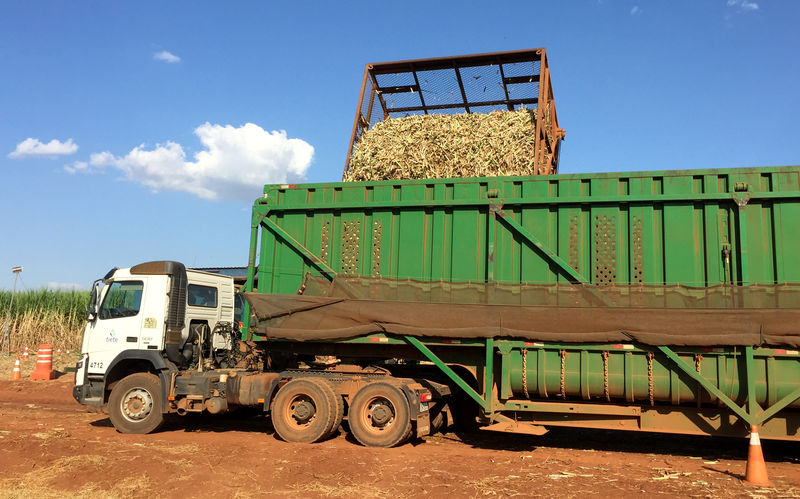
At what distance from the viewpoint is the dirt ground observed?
20.0 ft

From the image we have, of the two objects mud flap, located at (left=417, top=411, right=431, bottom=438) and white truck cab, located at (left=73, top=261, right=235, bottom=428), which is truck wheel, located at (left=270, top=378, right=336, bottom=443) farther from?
white truck cab, located at (left=73, top=261, right=235, bottom=428)

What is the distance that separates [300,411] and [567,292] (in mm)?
4260

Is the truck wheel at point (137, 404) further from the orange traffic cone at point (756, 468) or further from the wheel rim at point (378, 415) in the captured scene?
the orange traffic cone at point (756, 468)

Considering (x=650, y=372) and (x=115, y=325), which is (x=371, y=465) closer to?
(x=650, y=372)

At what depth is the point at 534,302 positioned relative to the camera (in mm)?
7980

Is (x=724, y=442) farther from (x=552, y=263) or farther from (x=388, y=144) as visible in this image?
(x=388, y=144)

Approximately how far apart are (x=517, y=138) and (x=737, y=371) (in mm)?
4864

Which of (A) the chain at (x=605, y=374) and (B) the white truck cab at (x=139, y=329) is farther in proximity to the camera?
(B) the white truck cab at (x=139, y=329)

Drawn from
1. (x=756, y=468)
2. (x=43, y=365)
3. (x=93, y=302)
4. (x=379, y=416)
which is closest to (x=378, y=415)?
(x=379, y=416)

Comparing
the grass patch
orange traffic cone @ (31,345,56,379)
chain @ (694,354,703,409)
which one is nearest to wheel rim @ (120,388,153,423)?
chain @ (694,354,703,409)

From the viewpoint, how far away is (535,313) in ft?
25.5

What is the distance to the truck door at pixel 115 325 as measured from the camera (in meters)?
9.62

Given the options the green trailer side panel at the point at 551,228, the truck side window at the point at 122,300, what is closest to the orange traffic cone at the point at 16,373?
the truck side window at the point at 122,300

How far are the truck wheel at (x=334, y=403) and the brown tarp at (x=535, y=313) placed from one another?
0.70 meters
